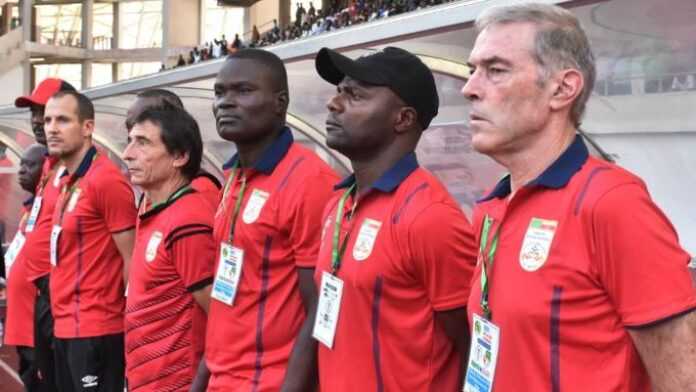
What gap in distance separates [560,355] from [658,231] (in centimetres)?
28

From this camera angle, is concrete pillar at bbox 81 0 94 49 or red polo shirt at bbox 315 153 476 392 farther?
concrete pillar at bbox 81 0 94 49

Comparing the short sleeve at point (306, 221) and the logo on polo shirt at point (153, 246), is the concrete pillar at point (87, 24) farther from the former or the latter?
the short sleeve at point (306, 221)

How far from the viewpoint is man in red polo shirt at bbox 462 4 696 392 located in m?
1.57

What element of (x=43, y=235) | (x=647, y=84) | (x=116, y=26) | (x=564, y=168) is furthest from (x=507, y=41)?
(x=116, y=26)

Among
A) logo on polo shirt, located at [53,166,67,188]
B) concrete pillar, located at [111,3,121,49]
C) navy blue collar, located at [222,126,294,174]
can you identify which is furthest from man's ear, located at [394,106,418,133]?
concrete pillar, located at [111,3,121,49]

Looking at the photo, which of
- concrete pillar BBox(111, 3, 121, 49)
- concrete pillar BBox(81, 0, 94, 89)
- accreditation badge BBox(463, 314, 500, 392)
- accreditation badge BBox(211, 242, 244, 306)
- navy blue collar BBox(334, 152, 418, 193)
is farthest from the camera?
concrete pillar BBox(111, 3, 121, 49)

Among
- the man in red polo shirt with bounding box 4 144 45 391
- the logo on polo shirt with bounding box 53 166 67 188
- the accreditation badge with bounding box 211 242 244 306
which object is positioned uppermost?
the accreditation badge with bounding box 211 242 244 306

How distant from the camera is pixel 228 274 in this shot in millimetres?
2883

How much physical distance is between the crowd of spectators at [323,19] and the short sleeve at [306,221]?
11387mm

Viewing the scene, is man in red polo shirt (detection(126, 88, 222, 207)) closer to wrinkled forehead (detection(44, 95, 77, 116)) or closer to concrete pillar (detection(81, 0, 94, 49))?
wrinkled forehead (detection(44, 95, 77, 116))

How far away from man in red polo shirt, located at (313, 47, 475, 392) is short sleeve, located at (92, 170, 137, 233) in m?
1.79

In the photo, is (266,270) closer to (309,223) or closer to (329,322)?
→ (309,223)

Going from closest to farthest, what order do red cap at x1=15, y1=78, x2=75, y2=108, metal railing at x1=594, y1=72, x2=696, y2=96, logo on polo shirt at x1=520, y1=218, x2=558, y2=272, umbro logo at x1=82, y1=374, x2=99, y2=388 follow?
logo on polo shirt at x1=520, y1=218, x2=558, y2=272, metal railing at x1=594, y1=72, x2=696, y2=96, umbro logo at x1=82, y1=374, x2=99, y2=388, red cap at x1=15, y1=78, x2=75, y2=108

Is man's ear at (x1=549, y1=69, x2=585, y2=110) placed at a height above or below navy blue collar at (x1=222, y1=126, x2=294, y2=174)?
above
